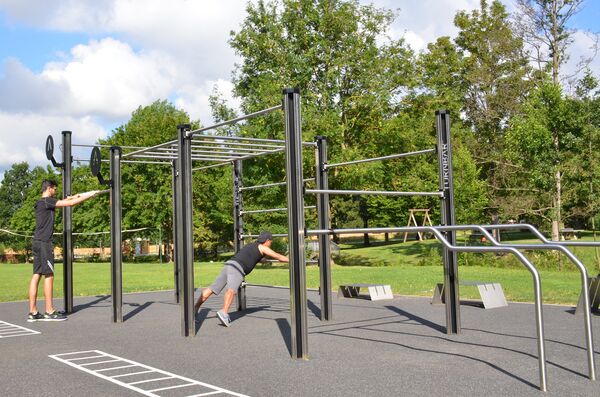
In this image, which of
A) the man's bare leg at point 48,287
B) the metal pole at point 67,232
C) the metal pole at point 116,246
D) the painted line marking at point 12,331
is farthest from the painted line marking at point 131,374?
the metal pole at point 67,232

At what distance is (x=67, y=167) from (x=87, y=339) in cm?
367

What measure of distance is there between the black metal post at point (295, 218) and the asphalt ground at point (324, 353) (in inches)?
18.3

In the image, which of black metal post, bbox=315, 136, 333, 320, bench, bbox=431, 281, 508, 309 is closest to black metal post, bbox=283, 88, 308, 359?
black metal post, bbox=315, 136, 333, 320

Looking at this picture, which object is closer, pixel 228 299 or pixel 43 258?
pixel 228 299

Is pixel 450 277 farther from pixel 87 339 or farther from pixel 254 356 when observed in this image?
pixel 87 339

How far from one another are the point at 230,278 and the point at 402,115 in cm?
2069

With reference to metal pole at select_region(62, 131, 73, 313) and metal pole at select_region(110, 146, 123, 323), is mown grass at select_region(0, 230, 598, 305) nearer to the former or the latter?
metal pole at select_region(62, 131, 73, 313)

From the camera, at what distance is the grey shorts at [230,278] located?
8445 mm

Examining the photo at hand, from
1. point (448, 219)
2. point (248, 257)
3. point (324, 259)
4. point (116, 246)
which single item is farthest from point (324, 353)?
point (116, 246)

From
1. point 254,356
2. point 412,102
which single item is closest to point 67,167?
point 254,356

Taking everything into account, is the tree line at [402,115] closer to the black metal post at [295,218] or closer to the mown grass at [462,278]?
the mown grass at [462,278]

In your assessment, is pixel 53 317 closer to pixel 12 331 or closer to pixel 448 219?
pixel 12 331

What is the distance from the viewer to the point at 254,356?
6.14 metres

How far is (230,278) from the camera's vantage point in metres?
8.48
